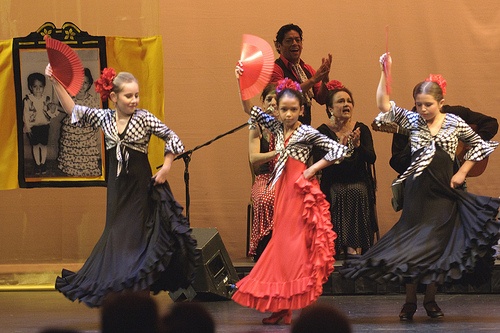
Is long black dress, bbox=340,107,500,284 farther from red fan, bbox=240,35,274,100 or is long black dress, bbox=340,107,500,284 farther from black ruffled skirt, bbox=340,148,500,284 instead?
red fan, bbox=240,35,274,100

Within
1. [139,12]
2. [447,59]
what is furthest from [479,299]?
[139,12]

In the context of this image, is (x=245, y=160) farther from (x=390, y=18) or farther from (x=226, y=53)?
(x=390, y=18)

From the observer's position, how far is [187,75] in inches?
352

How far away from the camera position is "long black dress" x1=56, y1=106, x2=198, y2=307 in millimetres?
6152

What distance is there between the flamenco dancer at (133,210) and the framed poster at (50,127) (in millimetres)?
2217

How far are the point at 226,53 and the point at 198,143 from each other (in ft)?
2.58

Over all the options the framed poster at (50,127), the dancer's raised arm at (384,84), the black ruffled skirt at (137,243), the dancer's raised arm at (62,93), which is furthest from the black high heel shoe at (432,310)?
the framed poster at (50,127)

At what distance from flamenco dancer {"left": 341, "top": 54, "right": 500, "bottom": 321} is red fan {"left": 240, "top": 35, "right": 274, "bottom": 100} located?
76cm

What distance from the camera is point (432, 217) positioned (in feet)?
20.5

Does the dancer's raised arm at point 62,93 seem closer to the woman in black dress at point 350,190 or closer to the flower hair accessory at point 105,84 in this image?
the flower hair accessory at point 105,84

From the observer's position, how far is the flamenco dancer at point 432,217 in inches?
239

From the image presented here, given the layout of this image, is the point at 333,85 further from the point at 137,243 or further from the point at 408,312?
the point at 137,243

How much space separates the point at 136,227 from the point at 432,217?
1.73 metres

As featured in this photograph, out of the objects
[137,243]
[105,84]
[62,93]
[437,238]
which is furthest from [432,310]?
[62,93]
